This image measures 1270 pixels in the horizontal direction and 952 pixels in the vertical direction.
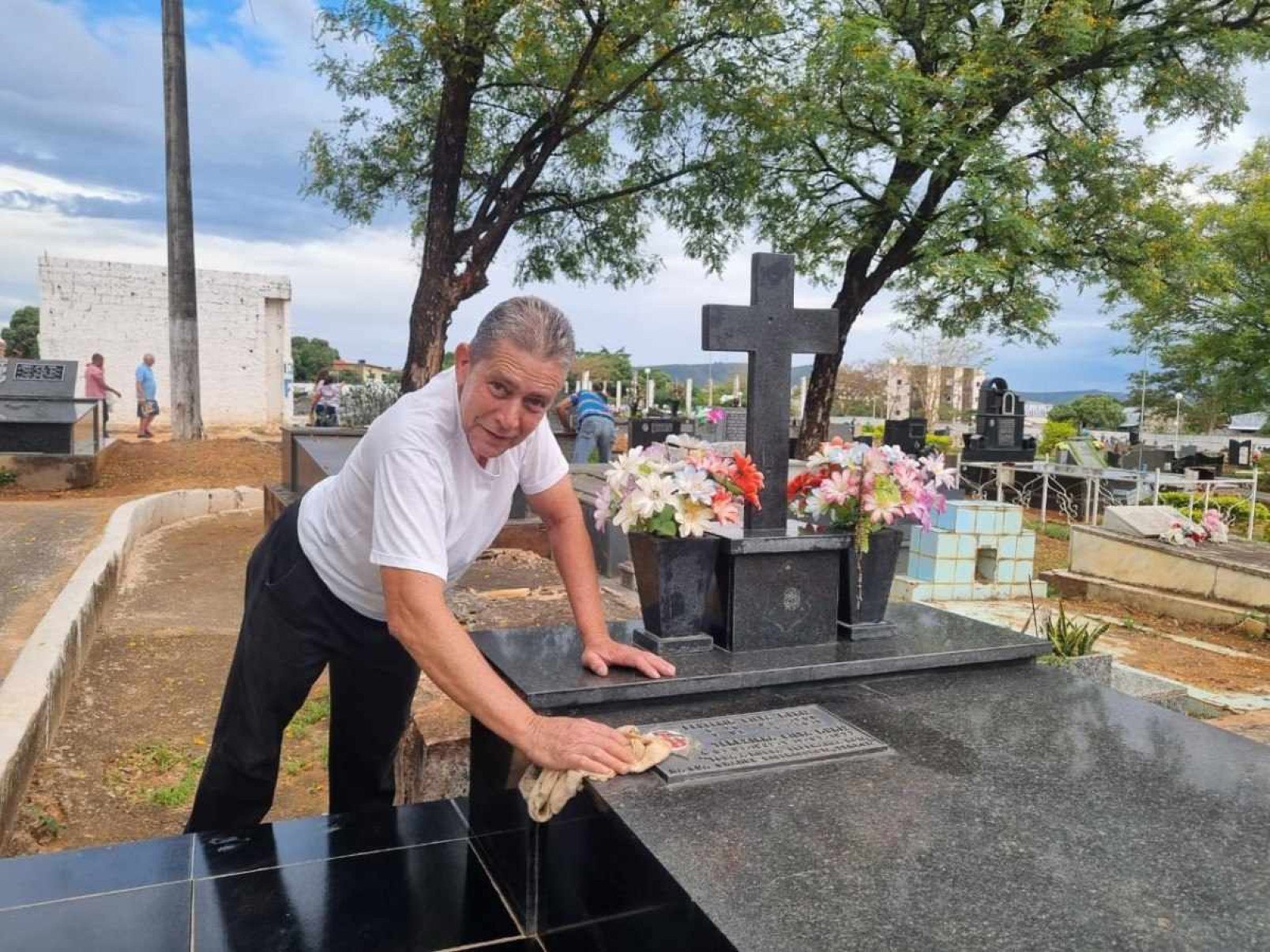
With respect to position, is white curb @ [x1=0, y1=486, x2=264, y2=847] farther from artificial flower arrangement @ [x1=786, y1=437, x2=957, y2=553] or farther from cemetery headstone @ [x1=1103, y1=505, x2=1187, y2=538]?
cemetery headstone @ [x1=1103, y1=505, x2=1187, y2=538]

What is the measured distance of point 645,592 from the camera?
2.54 metres

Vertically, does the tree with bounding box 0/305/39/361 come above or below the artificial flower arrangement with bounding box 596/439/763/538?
above

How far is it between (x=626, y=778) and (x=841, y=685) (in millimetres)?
815

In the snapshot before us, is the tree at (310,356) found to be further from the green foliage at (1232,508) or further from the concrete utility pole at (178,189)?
the green foliage at (1232,508)

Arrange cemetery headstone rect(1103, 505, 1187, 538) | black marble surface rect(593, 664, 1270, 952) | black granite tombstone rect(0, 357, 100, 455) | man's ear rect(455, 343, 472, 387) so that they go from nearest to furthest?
black marble surface rect(593, 664, 1270, 952) < man's ear rect(455, 343, 472, 387) < cemetery headstone rect(1103, 505, 1187, 538) < black granite tombstone rect(0, 357, 100, 455)

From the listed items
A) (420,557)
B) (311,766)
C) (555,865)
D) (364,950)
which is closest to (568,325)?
(420,557)

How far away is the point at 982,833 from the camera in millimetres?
1727

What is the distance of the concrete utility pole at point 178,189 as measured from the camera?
14047 mm

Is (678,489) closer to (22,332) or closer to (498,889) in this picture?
(498,889)

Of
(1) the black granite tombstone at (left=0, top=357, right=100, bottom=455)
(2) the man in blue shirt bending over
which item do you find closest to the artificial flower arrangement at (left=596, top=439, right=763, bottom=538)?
(2) the man in blue shirt bending over

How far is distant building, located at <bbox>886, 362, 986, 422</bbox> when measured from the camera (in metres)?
35.6

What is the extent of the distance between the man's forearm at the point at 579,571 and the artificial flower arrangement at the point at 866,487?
66 cm

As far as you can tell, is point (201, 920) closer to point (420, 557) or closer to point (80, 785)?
point (420, 557)

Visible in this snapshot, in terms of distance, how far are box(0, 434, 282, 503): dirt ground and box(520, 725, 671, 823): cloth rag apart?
10870 mm
